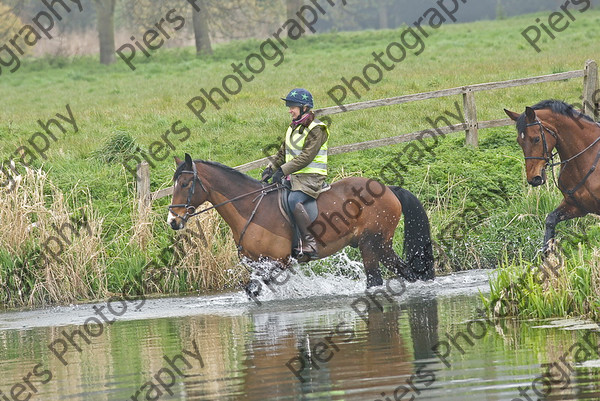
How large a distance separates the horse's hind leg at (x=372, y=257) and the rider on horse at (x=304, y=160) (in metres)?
0.73

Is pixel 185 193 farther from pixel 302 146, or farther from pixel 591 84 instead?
pixel 591 84

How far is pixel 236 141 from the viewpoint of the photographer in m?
20.8

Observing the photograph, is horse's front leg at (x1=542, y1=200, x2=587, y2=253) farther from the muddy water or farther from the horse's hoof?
the horse's hoof

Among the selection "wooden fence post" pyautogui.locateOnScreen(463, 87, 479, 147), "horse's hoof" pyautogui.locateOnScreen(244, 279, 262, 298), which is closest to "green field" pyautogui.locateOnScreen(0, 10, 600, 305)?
"wooden fence post" pyautogui.locateOnScreen(463, 87, 479, 147)

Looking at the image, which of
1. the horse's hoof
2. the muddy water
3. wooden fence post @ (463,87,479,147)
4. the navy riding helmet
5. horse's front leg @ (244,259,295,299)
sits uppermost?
wooden fence post @ (463,87,479,147)

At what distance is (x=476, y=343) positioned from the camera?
859 centimetres

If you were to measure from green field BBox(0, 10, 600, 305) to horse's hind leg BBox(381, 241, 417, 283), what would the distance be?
1268mm

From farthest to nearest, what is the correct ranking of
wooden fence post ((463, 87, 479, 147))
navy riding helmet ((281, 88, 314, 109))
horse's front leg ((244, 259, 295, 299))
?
1. wooden fence post ((463, 87, 479, 147))
2. horse's front leg ((244, 259, 295, 299))
3. navy riding helmet ((281, 88, 314, 109))

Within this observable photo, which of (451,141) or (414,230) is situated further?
(451,141)

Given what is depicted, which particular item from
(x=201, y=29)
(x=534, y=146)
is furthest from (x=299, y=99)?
(x=201, y=29)

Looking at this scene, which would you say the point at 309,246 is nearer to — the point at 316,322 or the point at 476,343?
the point at 316,322

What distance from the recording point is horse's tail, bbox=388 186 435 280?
12.9m

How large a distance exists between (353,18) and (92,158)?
54049 mm

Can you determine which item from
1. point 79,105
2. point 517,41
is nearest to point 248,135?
point 79,105
